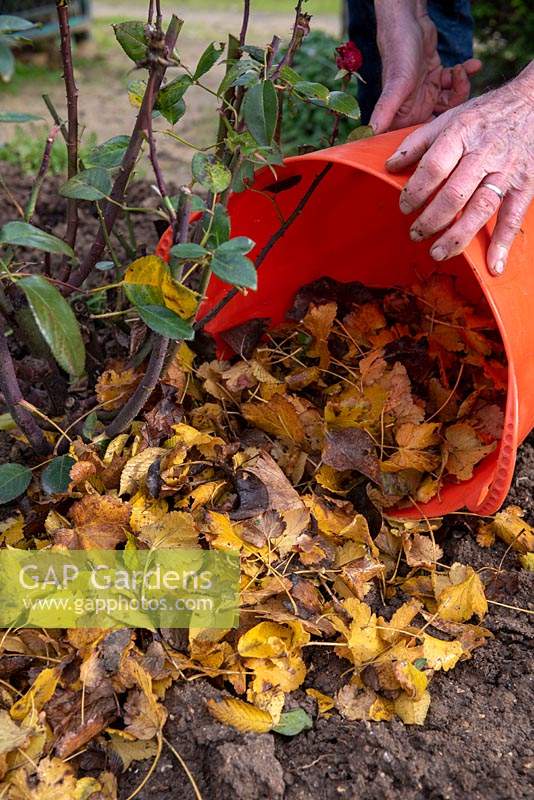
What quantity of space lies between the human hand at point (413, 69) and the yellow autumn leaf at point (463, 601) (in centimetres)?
98

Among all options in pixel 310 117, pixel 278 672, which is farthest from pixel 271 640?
pixel 310 117

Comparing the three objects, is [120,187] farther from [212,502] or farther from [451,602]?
[451,602]

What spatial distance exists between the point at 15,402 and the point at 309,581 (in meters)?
0.52

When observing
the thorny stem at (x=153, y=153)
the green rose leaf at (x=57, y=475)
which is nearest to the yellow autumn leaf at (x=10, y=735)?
the green rose leaf at (x=57, y=475)

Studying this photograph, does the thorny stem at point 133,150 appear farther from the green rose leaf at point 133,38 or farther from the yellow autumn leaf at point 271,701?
the yellow autumn leaf at point 271,701

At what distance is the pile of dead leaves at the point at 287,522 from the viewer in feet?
3.47

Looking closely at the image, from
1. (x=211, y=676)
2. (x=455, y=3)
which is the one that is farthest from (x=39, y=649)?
(x=455, y=3)

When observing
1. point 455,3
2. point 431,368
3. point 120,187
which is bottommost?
point 431,368

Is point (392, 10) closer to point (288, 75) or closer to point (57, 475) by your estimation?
point (288, 75)

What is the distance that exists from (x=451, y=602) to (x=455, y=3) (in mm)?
1591

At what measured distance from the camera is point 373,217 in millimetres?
1703

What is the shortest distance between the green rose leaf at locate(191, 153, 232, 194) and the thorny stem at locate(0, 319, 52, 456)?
383 millimetres

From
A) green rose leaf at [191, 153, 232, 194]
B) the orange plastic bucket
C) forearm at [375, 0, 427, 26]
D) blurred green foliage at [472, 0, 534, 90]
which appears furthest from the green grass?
green rose leaf at [191, 153, 232, 194]

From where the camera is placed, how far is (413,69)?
5.92 feet
